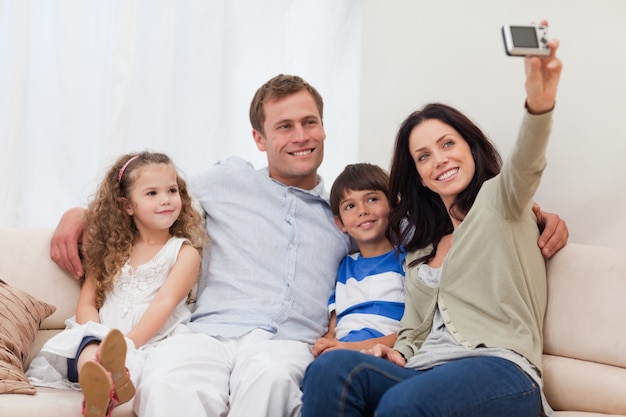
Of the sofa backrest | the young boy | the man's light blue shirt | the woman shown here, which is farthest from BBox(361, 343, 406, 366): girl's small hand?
the sofa backrest

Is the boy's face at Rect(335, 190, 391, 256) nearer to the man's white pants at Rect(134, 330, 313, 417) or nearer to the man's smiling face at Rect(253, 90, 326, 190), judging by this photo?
the man's smiling face at Rect(253, 90, 326, 190)

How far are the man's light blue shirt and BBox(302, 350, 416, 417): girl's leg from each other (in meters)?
0.49

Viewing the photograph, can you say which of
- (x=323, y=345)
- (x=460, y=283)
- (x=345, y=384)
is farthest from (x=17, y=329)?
(x=460, y=283)

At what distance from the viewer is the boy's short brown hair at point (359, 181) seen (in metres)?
2.24

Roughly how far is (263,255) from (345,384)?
719mm

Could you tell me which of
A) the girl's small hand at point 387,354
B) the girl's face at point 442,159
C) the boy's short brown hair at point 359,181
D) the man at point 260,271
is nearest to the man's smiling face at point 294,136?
the man at point 260,271

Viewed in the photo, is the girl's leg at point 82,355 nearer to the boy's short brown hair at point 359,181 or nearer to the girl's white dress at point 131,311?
the girl's white dress at point 131,311

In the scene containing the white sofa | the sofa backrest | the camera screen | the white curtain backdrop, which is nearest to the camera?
the camera screen

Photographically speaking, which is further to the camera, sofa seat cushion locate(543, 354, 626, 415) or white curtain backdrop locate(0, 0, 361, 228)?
white curtain backdrop locate(0, 0, 361, 228)

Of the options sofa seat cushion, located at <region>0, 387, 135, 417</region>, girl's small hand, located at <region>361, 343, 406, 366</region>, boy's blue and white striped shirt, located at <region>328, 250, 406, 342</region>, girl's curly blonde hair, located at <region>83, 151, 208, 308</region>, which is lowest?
sofa seat cushion, located at <region>0, 387, 135, 417</region>

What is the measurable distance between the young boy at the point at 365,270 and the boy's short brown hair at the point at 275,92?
319 mm

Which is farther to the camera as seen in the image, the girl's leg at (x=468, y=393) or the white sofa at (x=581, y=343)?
the white sofa at (x=581, y=343)

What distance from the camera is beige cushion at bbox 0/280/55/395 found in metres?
1.83

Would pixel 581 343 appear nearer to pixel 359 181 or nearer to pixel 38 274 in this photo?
pixel 359 181
